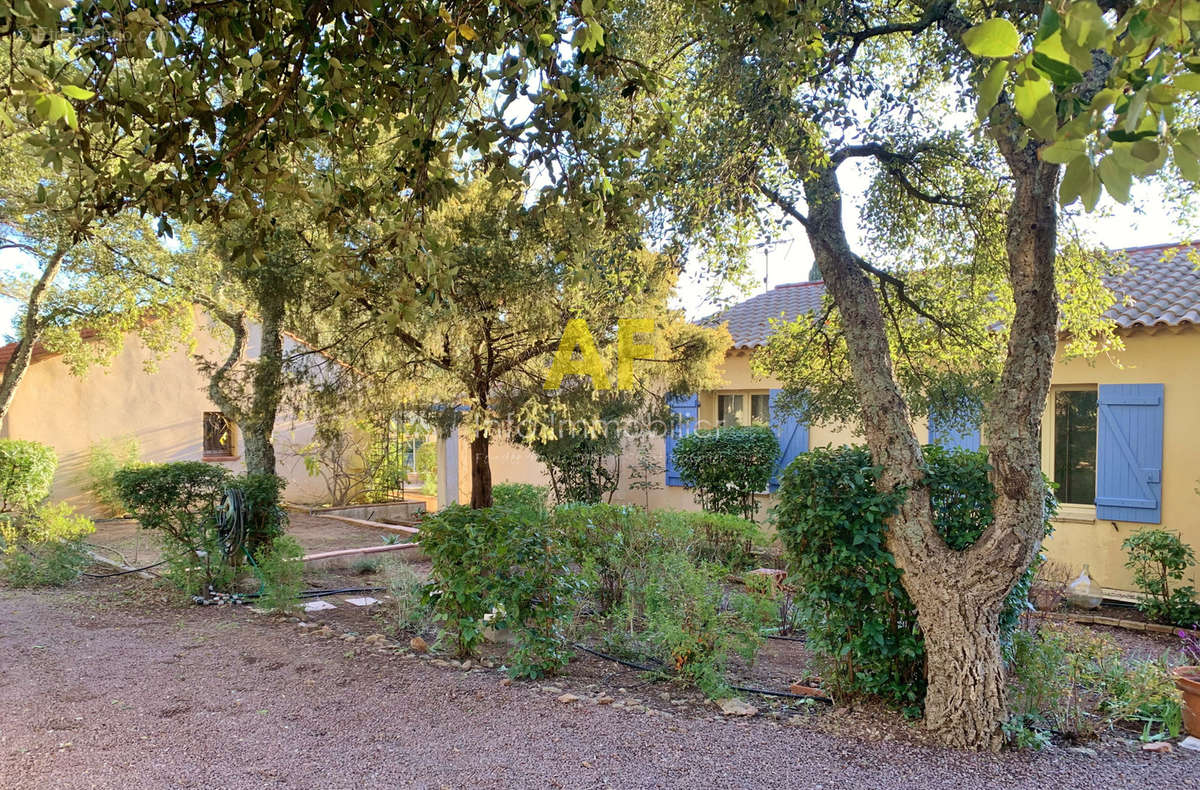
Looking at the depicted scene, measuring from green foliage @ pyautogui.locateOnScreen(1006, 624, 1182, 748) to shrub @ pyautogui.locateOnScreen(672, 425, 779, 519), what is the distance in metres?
5.56

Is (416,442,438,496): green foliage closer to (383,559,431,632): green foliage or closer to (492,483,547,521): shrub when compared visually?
(492,483,547,521): shrub

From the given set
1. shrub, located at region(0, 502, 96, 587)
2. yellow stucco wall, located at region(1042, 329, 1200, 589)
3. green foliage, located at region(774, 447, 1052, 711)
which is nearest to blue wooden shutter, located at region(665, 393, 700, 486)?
Result: yellow stucco wall, located at region(1042, 329, 1200, 589)

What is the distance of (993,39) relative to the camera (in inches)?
49.9

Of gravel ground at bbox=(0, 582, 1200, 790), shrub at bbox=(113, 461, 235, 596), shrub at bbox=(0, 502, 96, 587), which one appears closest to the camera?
gravel ground at bbox=(0, 582, 1200, 790)

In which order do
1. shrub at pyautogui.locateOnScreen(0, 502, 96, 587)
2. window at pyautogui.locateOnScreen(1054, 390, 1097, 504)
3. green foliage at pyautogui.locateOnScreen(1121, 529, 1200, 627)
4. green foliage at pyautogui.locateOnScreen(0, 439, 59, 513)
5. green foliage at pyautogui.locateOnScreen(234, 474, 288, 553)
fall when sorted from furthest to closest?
green foliage at pyautogui.locateOnScreen(0, 439, 59, 513), window at pyautogui.locateOnScreen(1054, 390, 1097, 504), shrub at pyautogui.locateOnScreen(0, 502, 96, 587), green foliage at pyautogui.locateOnScreen(234, 474, 288, 553), green foliage at pyautogui.locateOnScreen(1121, 529, 1200, 627)

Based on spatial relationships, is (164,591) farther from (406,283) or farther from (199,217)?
(406,283)

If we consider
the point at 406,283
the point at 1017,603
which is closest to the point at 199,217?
the point at 406,283

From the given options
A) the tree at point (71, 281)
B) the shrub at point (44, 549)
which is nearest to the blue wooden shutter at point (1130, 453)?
the shrub at point (44, 549)

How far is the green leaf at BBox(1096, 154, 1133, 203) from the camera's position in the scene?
1.22 meters

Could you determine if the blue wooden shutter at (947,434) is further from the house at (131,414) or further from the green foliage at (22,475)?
the green foliage at (22,475)

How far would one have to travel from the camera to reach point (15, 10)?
1.98 m

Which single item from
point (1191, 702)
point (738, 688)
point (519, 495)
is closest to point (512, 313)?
point (738, 688)

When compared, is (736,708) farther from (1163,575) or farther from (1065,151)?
(1163,575)

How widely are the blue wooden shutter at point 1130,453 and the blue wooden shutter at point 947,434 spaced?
4.12 ft
